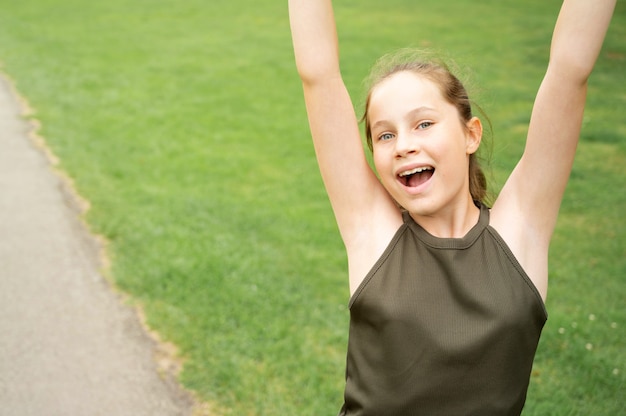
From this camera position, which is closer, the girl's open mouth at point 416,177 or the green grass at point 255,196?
the girl's open mouth at point 416,177

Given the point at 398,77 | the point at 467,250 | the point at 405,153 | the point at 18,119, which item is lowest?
the point at 18,119

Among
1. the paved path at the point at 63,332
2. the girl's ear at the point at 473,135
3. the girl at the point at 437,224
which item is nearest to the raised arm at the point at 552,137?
the girl at the point at 437,224

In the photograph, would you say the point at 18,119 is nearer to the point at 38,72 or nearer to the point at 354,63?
the point at 38,72

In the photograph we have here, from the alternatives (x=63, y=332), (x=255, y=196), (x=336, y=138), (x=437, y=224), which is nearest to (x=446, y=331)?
(x=437, y=224)

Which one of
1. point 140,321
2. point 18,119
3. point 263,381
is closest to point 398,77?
point 263,381

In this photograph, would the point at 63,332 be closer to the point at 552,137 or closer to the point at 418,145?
the point at 418,145

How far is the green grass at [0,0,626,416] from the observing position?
12.4 ft

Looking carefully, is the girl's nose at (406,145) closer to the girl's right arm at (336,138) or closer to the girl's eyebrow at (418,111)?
the girl's eyebrow at (418,111)

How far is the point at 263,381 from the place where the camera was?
365 centimetres

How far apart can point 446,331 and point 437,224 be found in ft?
1.04

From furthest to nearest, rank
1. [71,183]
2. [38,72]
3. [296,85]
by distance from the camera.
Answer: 1. [38,72]
2. [296,85]
3. [71,183]

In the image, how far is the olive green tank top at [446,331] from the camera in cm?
175

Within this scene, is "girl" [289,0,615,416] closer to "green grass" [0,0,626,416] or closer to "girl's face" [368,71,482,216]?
"girl's face" [368,71,482,216]

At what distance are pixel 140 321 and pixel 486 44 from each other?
9.75 meters
